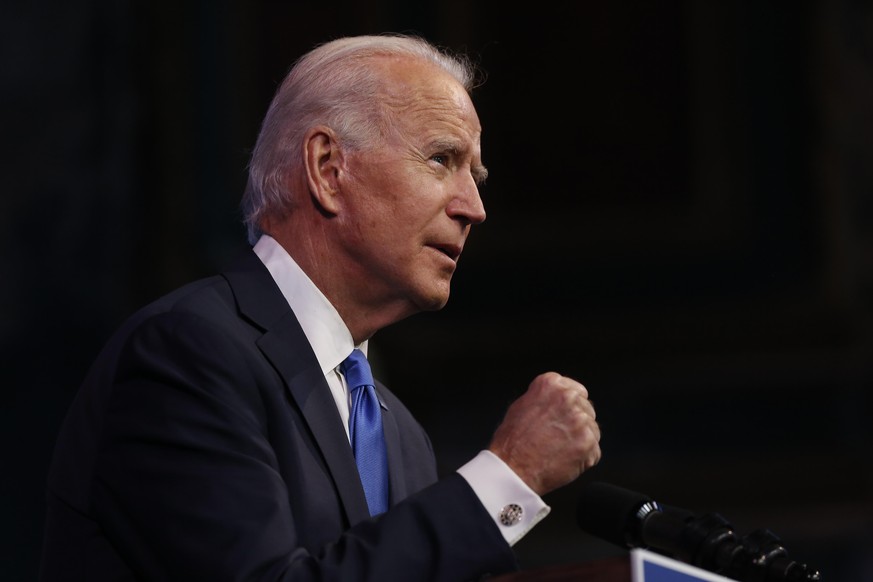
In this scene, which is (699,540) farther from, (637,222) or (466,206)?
(637,222)

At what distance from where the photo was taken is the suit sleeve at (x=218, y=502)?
157cm

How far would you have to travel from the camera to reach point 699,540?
1.52 metres

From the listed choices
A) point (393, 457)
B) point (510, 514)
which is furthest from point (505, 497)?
point (393, 457)

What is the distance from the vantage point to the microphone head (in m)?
1.64

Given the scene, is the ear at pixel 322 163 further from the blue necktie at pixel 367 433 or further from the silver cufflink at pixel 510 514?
the silver cufflink at pixel 510 514

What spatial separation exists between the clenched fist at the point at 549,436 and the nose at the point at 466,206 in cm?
43

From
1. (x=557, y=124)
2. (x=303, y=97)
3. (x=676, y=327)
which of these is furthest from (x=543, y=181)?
(x=303, y=97)

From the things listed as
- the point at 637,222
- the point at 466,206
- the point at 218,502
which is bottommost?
the point at 637,222

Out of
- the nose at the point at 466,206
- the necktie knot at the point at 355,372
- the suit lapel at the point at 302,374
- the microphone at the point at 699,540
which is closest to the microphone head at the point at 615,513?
the microphone at the point at 699,540

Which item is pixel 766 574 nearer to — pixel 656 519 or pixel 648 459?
pixel 656 519

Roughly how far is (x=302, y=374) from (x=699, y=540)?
625 millimetres

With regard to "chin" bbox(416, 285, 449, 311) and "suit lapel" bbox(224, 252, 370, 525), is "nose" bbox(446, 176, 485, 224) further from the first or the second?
"suit lapel" bbox(224, 252, 370, 525)

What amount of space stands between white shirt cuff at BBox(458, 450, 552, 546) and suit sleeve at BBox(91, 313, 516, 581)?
0.05ft

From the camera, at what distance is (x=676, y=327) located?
15.3 ft
